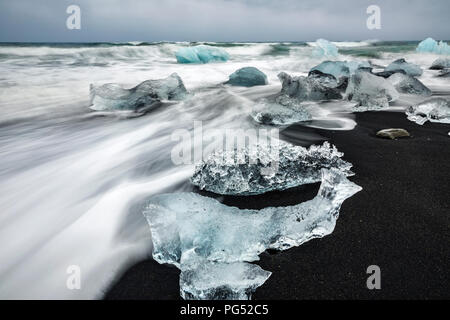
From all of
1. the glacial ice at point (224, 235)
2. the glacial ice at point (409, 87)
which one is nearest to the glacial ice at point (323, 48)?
the glacial ice at point (409, 87)

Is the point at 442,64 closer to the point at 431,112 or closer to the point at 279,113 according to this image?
the point at 431,112

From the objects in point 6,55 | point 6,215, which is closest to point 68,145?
point 6,215

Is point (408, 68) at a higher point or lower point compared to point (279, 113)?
higher

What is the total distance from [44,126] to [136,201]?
93.9 inches

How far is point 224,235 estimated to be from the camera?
1419mm

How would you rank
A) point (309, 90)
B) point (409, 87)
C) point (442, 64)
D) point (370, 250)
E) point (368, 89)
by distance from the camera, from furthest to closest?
point (442, 64), point (409, 87), point (309, 90), point (368, 89), point (370, 250)

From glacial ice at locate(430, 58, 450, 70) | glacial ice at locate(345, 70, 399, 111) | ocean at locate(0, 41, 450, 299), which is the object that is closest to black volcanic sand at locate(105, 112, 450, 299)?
ocean at locate(0, 41, 450, 299)

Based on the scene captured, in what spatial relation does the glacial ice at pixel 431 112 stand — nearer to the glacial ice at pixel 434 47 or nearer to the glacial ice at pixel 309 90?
the glacial ice at pixel 309 90

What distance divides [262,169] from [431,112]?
8.46 ft

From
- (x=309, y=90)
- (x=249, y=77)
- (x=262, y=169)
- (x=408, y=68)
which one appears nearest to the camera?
(x=262, y=169)

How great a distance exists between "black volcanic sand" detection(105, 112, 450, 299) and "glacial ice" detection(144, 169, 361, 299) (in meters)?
0.05

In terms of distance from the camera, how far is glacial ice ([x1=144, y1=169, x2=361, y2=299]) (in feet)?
3.91

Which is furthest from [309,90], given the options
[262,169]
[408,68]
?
[408,68]

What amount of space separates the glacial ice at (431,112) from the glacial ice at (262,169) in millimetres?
1907
